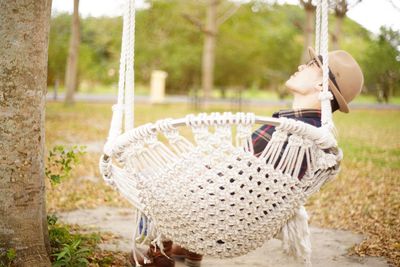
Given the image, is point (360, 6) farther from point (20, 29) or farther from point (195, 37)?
point (195, 37)

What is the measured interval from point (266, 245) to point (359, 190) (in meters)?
1.86

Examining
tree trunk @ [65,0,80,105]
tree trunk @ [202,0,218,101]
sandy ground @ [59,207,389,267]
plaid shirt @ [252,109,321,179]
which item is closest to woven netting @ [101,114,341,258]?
plaid shirt @ [252,109,321,179]

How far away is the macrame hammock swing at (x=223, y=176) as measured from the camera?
1.85m

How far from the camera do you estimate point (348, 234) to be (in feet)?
11.6

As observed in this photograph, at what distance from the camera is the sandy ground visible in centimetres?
289

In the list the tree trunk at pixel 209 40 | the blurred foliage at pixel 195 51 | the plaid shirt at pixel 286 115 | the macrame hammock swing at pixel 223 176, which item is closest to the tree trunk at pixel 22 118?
the macrame hammock swing at pixel 223 176

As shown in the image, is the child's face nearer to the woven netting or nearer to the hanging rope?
the hanging rope

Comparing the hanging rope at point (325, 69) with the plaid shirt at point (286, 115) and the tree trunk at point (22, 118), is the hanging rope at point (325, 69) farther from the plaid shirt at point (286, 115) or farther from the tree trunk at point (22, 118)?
the tree trunk at point (22, 118)

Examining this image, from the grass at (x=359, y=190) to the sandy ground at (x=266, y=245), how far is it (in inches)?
4.9

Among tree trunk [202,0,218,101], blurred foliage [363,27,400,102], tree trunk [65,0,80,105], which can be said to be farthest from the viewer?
tree trunk [202,0,218,101]

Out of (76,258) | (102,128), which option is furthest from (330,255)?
(102,128)

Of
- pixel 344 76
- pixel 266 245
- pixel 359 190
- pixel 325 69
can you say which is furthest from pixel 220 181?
pixel 359 190

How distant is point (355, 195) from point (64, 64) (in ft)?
60.1

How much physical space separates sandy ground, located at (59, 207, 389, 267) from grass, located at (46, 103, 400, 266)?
13 cm
